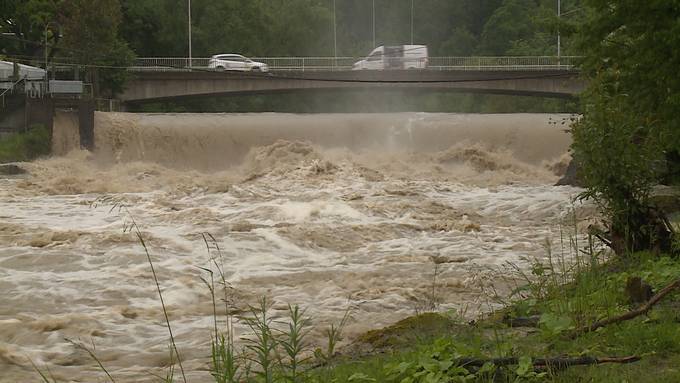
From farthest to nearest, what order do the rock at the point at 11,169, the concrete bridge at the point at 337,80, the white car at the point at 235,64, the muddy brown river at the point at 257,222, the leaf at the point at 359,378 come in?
the white car at the point at 235,64 < the concrete bridge at the point at 337,80 < the rock at the point at 11,169 < the muddy brown river at the point at 257,222 < the leaf at the point at 359,378

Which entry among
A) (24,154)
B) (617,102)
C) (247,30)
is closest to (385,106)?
(247,30)

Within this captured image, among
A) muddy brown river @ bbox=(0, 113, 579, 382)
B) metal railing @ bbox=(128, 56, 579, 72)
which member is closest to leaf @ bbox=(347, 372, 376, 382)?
muddy brown river @ bbox=(0, 113, 579, 382)

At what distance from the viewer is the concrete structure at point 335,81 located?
4984cm

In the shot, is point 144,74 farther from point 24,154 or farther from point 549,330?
point 549,330

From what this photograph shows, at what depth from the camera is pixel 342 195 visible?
26.7 meters

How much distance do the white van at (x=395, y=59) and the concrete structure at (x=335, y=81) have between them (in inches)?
238

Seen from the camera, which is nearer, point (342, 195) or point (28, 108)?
point (342, 195)

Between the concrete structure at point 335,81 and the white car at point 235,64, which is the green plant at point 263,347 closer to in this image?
the concrete structure at point 335,81

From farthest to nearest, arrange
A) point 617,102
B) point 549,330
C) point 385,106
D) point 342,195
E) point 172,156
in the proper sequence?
point 385,106 → point 172,156 → point 342,195 → point 617,102 → point 549,330

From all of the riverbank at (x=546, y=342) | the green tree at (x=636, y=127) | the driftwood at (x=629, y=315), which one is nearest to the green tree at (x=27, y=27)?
the green tree at (x=636, y=127)

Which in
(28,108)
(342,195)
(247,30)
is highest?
(247,30)

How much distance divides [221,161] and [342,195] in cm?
1202

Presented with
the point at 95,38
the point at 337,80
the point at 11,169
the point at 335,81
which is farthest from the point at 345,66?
the point at 11,169

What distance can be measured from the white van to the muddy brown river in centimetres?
1773
